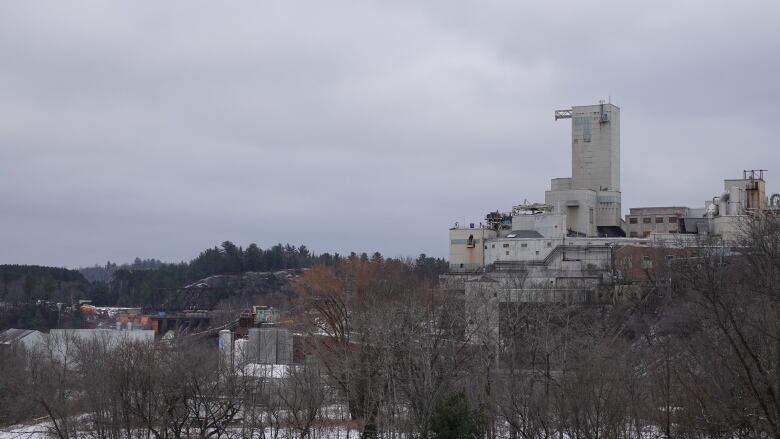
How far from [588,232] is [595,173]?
454 centimetres

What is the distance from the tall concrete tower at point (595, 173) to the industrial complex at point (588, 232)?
0.07 meters

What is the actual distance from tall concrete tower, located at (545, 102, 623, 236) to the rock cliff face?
67597 mm

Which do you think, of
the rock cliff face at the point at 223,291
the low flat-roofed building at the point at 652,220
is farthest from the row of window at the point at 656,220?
the rock cliff face at the point at 223,291

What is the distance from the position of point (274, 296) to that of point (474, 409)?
4150 inches

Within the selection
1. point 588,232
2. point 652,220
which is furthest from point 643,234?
point 588,232

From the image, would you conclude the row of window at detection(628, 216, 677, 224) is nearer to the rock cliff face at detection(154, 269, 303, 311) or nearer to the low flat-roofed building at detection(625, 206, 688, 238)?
the low flat-roofed building at detection(625, 206, 688, 238)

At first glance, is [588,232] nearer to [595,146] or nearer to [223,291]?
[595,146]

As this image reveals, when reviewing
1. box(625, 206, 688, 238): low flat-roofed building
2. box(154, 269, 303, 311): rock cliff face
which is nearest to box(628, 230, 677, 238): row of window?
box(625, 206, 688, 238): low flat-roofed building

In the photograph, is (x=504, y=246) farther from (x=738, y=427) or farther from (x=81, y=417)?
(x=738, y=427)

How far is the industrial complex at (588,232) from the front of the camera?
207 feet

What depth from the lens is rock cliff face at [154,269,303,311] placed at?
464 feet

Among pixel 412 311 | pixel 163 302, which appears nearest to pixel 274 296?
pixel 163 302

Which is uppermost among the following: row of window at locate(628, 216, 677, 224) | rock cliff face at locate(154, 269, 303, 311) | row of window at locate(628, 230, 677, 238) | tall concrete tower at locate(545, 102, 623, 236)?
tall concrete tower at locate(545, 102, 623, 236)

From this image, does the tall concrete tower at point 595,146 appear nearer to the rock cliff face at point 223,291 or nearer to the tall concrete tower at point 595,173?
the tall concrete tower at point 595,173
